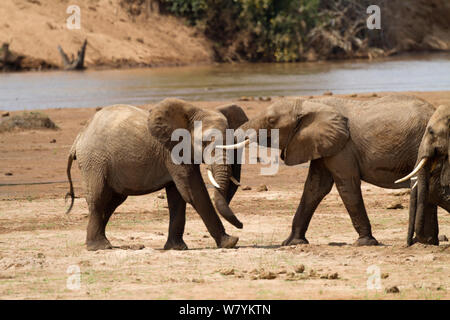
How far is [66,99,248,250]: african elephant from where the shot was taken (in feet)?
32.9

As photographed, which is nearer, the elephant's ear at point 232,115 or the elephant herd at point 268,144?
the elephant herd at point 268,144

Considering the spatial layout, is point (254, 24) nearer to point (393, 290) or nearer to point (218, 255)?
point (218, 255)

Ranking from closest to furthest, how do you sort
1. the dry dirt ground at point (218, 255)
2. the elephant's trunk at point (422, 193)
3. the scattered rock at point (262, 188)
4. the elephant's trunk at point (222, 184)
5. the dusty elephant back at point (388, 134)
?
1. the dry dirt ground at point (218, 255)
2. the elephant's trunk at point (422, 193)
3. the elephant's trunk at point (222, 184)
4. the dusty elephant back at point (388, 134)
5. the scattered rock at point (262, 188)

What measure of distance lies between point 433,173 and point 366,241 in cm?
135

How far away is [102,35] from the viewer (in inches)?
1722

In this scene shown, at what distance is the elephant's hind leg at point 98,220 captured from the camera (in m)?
10.4

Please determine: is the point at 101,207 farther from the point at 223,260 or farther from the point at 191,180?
the point at 223,260

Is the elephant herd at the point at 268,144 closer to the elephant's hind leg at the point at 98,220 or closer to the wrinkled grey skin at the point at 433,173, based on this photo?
the elephant's hind leg at the point at 98,220

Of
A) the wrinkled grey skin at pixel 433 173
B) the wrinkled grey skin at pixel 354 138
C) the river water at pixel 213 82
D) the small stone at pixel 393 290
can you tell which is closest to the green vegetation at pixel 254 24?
the river water at pixel 213 82

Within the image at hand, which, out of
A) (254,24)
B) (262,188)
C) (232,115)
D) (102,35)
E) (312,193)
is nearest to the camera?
(312,193)

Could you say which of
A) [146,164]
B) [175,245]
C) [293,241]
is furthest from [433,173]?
[146,164]

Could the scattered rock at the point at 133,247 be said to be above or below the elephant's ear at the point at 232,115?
below

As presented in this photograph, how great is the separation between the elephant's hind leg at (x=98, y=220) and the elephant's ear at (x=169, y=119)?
38.3 inches
